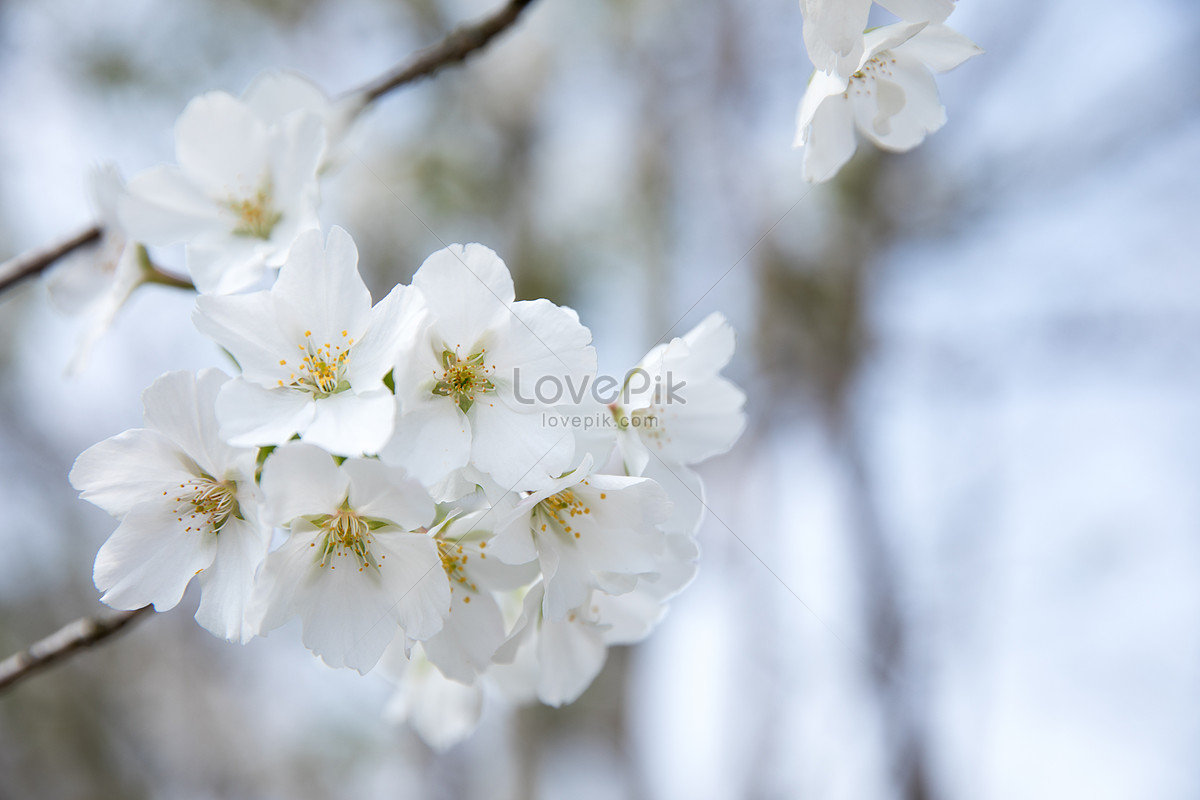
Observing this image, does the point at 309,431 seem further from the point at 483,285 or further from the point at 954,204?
the point at 954,204

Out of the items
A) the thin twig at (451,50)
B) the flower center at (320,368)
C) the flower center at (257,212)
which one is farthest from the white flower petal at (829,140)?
the flower center at (257,212)

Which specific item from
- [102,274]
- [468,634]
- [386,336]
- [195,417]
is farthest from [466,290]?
[102,274]

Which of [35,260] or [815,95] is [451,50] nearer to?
[815,95]

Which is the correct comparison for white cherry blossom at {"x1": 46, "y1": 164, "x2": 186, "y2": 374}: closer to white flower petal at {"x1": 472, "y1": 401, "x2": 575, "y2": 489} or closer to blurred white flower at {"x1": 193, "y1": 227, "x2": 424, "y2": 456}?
blurred white flower at {"x1": 193, "y1": 227, "x2": 424, "y2": 456}

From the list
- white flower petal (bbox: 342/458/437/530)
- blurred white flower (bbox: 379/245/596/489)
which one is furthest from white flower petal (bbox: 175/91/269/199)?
white flower petal (bbox: 342/458/437/530)

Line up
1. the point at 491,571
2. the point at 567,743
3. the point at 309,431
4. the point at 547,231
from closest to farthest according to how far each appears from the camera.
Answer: the point at 309,431 < the point at 491,571 < the point at 547,231 < the point at 567,743

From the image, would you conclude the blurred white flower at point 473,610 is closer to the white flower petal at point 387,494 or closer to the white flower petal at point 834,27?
the white flower petal at point 387,494

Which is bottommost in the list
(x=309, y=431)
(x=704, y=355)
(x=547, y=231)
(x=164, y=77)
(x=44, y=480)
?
(x=309, y=431)

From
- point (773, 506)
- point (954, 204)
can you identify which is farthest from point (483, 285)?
point (954, 204)
